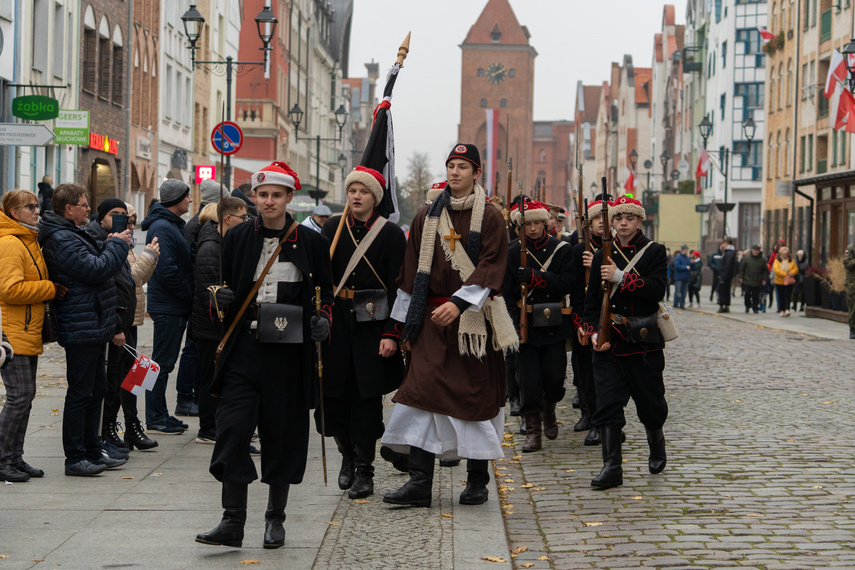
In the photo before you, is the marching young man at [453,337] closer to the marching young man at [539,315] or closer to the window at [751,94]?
the marching young man at [539,315]

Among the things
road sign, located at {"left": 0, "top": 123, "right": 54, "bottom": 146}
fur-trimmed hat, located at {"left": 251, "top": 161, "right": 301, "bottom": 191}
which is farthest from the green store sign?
fur-trimmed hat, located at {"left": 251, "top": 161, "right": 301, "bottom": 191}

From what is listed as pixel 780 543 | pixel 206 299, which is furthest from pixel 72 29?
pixel 780 543

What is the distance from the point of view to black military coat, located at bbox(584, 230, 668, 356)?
26.7 ft

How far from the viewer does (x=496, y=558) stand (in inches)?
238

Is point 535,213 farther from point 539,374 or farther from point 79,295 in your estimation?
point 79,295

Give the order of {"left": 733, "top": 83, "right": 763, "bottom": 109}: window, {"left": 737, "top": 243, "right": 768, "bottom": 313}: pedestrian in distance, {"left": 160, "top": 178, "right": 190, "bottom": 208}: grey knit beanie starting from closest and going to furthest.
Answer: {"left": 160, "top": 178, "right": 190, "bottom": 208}: grey knit beanie < {"left": 737, "top": 243, "right": 768, "bottom": 313}: pedestrian in distance < {"left": 733, "top": 83, "right": 763, "bottom": 109}: window

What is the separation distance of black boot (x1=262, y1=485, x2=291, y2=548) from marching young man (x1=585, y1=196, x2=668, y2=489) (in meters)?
2.47

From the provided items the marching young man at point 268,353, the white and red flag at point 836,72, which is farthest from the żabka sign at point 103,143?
the marching young man at point 268,353

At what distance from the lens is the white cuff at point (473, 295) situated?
23.4 feet

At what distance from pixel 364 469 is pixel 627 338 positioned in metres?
1.91

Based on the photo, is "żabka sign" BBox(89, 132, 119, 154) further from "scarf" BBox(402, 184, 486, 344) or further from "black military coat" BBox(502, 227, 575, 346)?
"scarf" BBox(402, 184, 486, 344)

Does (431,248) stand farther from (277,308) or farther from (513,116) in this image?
(513,116)

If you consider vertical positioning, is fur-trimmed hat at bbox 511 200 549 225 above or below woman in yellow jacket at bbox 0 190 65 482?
above

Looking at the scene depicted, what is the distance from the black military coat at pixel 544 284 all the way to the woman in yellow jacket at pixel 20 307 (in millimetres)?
3535
